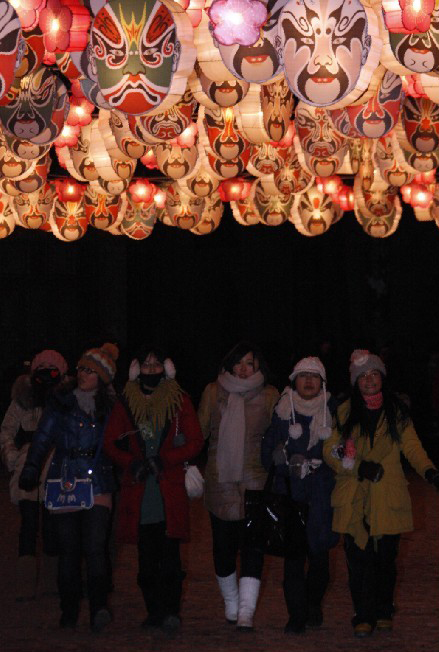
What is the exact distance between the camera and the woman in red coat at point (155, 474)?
7680 millimetres

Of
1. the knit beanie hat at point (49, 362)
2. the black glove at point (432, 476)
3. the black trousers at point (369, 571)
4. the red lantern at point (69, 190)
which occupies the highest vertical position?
the red lantern at point (69, 190)

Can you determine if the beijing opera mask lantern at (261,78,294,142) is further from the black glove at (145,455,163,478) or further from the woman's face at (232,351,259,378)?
the black glove at (145,455,163,478)

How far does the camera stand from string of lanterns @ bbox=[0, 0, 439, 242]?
274 inches

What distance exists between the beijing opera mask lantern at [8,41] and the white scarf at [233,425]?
228 centimetres

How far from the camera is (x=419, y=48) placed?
7.16 m

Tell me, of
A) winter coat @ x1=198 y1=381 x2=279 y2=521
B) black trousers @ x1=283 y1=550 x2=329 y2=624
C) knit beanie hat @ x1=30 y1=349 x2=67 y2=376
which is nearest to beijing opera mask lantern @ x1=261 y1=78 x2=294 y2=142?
knit beanie hat @ x1=30 y1=349 x2=67 y2=376

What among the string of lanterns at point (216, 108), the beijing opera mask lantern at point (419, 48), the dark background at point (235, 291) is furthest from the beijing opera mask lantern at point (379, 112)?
the dark background at point (235, 291)

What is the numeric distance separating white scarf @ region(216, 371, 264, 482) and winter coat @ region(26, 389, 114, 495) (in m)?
0.67

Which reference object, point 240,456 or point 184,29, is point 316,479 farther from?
point 184,29

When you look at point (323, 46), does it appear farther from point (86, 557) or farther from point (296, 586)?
point (86, 557)

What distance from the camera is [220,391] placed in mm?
8125

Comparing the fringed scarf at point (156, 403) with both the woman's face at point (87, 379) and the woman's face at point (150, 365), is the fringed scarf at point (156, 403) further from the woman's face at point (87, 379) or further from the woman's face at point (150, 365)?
the woman's face at point (87, 379)

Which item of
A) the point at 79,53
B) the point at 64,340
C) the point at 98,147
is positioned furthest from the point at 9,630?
the point at 64,340

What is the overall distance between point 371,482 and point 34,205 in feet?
26.7
